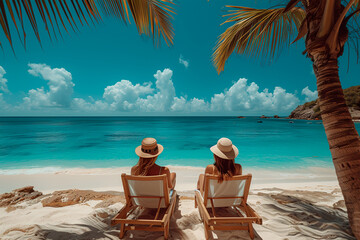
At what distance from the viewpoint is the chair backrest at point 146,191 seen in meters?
2.20

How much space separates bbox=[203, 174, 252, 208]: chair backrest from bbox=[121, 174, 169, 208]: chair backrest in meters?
0.63

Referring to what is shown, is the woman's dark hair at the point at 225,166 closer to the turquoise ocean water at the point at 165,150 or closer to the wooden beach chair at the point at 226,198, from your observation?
the wooden beach chair at the point at 226,198

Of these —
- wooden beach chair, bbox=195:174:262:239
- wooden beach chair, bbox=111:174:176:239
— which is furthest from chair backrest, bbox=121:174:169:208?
wooden beach chair, bbox=195:174:262:239

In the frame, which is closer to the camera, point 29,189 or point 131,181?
point 131,181

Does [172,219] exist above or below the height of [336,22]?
below

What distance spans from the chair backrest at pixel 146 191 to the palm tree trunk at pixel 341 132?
231 centimetres

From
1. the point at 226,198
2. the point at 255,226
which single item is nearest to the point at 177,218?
the point at 226,198

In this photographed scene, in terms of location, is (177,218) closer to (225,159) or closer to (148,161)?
(148,161)

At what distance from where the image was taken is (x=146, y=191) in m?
2.38

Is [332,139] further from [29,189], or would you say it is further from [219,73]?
[29,189]

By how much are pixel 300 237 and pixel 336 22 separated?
2862 millimetres

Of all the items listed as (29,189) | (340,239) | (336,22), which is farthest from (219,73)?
(29,189)

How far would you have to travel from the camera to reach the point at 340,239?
2072 mm

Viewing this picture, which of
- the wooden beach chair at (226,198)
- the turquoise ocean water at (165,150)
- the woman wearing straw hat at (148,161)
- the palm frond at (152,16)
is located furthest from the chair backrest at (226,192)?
the turquoise ocean water at (165,150)
